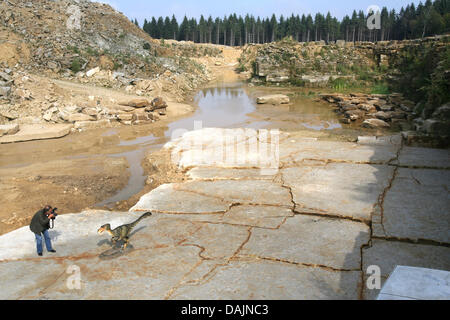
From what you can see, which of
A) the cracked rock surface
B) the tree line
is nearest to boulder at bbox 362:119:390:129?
the cracked rock surface

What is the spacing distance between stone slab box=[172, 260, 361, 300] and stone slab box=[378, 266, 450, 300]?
83cm

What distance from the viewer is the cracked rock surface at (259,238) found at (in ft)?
10.9

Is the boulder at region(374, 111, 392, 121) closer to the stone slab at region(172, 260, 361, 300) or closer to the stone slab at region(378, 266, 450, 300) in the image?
the stone slab at region(172, 260, 361, 300)

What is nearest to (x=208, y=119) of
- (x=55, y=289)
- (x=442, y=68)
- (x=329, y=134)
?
(x=329, y=134)

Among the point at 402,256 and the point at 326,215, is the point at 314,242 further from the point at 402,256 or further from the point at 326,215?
the point at 402,256

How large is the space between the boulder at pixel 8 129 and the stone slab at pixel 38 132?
15cm

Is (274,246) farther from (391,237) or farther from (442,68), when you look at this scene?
(442,68)

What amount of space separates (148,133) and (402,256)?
10.2 metres

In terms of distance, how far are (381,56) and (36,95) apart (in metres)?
24.9

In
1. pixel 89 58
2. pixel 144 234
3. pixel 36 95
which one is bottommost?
pixel 144 234

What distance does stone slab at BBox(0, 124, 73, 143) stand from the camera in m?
11.2

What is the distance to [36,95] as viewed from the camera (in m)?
14.3

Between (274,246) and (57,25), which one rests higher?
(57,25)

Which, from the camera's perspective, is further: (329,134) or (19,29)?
(19,29)
